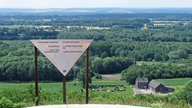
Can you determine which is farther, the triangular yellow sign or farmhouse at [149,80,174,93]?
farmhouse at [149,80,174,93]

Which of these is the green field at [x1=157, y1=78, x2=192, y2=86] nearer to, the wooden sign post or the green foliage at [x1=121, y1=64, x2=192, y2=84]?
the green foliage at [x1=121, y1=64, x2=192, y2=84]

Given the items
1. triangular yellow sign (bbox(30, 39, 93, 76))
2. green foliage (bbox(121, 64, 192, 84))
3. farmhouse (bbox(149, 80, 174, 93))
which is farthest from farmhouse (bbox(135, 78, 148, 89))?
triangular yellow sign (bbox(30, 39, 93, 76))

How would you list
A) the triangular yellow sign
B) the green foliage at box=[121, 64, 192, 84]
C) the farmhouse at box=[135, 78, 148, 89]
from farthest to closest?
the green foliage at box=[121, 64, 192, 84], the farmhouse at box=[135, 78, 148, 89], the triangular yellow sign

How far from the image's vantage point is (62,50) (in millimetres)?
7605

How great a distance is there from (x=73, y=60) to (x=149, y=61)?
4458cm

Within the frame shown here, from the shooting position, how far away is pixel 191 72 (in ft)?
129

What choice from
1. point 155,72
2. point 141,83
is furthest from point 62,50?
point 155,72

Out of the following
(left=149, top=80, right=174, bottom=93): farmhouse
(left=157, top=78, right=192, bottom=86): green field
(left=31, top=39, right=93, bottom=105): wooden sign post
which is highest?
(left=31, top=39, right=93, bottom=105): wooden sign post

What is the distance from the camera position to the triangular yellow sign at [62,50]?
756cm

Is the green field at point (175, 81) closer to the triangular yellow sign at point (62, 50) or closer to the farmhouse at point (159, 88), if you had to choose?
the farmhouse at point (159, 88)

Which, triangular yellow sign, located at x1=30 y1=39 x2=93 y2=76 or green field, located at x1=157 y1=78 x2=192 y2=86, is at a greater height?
triangular yellow sign, located at x1=30 y1=39 x2=93 y2=76

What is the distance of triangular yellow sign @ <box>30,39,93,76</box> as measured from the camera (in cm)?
756

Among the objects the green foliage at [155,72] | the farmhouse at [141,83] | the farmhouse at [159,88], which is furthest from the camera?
the green foliage at [155,72]

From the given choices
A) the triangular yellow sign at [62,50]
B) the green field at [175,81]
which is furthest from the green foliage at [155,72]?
the triangular yellow sign at [62,50]
